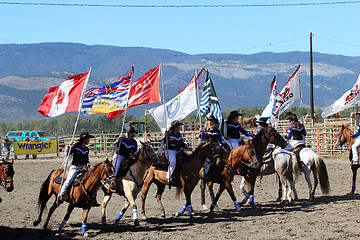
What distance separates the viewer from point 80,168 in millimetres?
11750

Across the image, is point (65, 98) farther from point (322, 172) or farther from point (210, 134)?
point (322, 172)

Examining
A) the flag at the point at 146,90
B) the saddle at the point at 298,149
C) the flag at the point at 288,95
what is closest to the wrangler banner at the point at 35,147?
the flag at the point at 288,95

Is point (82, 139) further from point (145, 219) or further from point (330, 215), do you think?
point (330, 215)

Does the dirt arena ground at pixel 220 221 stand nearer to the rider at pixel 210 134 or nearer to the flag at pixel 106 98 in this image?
the rider at pixel 210 134

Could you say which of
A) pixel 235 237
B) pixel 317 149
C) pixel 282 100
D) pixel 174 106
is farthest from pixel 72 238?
pixel 317 149

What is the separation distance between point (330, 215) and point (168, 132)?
4.65 meters

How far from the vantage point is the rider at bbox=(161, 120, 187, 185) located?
43.4ft

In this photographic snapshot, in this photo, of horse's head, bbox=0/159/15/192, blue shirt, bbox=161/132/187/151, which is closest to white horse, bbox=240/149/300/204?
blue shirt, bbox=161/132/187/151

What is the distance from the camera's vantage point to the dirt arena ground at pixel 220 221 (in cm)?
1082

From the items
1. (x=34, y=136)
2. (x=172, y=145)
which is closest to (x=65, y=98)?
(x=172, y=145)

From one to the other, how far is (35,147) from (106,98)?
24656 millimetres

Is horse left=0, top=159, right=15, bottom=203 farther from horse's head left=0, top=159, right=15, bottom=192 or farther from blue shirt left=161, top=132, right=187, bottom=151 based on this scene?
blue shirt left=161, top=132, right=187, bottom=151

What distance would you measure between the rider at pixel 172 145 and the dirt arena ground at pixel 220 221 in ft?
4.24

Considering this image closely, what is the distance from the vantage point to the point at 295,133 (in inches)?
632
